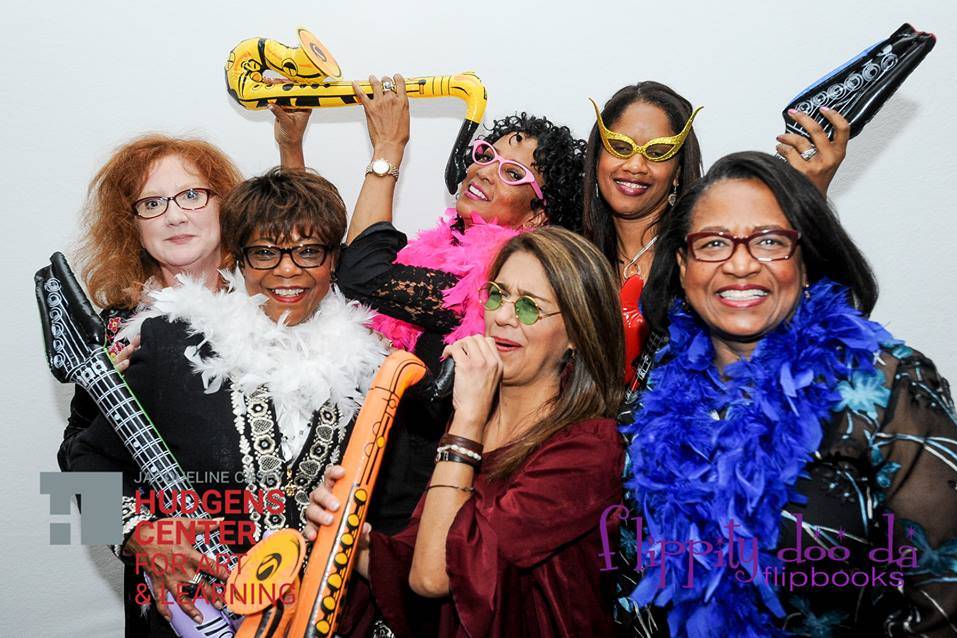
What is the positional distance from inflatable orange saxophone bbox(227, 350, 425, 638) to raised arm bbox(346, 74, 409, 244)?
624mm

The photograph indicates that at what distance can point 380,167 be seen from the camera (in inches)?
86.1

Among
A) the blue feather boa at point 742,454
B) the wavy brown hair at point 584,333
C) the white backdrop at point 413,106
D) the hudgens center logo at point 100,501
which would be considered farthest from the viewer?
the white backdrop at point 413,106

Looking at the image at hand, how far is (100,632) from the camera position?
3.28 metres

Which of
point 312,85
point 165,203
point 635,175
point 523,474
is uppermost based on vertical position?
point 312,85

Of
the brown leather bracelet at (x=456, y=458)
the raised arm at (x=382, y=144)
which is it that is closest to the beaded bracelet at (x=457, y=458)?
the brown leather bracelet at (x=456, y=458)

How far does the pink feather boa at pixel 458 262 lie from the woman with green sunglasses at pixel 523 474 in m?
0.30

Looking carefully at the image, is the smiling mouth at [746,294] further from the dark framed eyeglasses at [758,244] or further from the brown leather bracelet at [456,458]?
the brown leather bracelet at [456,458]

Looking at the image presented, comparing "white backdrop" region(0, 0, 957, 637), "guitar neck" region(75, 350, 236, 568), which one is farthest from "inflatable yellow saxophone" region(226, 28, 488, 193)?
"guitar neck" region(75, 350, 236, 568)

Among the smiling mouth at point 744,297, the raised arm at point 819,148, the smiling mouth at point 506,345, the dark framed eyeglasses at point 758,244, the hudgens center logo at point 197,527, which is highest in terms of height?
the raised arm at point 819,148

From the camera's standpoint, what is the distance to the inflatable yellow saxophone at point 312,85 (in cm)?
229

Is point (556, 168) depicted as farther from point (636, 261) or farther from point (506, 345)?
point (506, 345)

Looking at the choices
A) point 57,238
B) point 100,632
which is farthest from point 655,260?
point 100,632

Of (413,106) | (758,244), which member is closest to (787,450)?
(758,244)

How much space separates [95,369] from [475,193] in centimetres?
100
